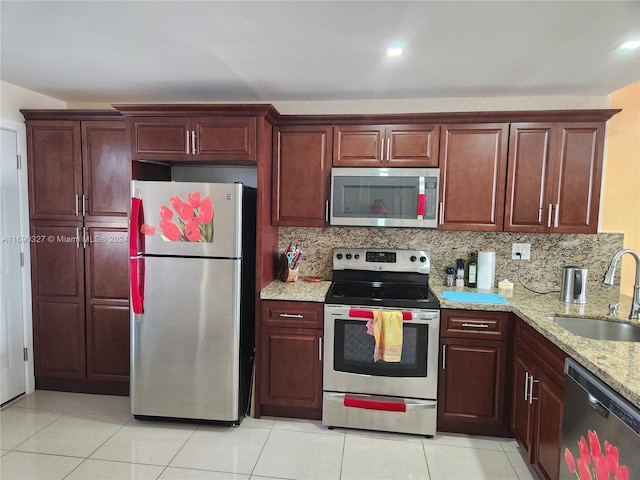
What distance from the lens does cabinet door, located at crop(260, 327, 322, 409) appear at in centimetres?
264

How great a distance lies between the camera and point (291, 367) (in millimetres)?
2674

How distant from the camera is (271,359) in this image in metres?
2.70

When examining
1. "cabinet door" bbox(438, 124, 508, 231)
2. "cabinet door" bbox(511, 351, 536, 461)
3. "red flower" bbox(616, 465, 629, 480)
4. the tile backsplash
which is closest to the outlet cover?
the tile backsplash

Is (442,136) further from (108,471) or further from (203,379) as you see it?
(108,471)

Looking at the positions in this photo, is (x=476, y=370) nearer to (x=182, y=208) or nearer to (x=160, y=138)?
(x=182, y=208)

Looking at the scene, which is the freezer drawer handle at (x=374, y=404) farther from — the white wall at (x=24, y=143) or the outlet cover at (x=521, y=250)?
the white wall at (x=24, y=143)

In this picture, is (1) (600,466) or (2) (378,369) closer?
(1) (600,466)

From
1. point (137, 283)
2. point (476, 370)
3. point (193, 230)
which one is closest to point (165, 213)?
point (193, 230)

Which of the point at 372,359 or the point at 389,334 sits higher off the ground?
the point at 389,334

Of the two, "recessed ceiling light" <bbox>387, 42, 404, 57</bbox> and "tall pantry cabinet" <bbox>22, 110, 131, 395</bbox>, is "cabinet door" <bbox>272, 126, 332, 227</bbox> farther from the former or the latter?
"tall pantry cabinet" <bbox>22, 110, 131, 395</bbox>

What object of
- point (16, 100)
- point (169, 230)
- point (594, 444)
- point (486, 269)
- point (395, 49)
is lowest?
point (594, 444)

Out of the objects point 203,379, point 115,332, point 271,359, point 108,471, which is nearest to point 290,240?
point 271,359

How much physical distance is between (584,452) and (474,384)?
0.97 metres

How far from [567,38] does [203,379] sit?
285 cm
